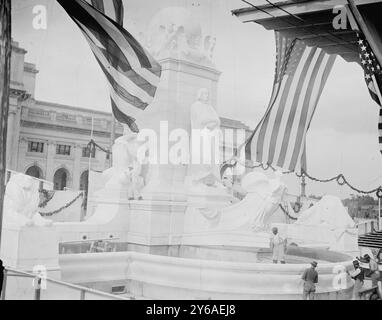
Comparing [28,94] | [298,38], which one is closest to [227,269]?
[298,38]

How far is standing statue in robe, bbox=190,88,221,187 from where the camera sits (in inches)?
281

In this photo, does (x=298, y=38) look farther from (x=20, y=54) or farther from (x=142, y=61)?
(x=20, y=54)

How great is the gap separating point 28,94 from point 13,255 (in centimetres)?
328

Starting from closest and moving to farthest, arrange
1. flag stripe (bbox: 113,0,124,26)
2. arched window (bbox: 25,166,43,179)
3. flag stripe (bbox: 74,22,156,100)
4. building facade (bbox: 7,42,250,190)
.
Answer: flag stripe (bbox: 74,22,156,100)
flag stripe (bbox: 113,0,124,26)
building facade (bbox: 7,42,250,190)
arched window (bbox: 25,166,43,179)

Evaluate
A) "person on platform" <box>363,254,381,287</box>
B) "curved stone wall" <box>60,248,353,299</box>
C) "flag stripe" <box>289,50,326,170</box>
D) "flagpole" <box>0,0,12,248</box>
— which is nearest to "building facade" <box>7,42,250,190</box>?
"flag stripe" <box>289,50,326,170</box>

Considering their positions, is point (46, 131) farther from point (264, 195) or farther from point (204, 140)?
point (264, 195)

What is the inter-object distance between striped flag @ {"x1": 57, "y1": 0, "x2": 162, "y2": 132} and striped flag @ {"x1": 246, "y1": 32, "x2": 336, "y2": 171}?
5.61 feet

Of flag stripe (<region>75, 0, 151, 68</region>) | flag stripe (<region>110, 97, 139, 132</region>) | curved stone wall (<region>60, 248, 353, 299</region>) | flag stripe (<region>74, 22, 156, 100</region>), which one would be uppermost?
flag stripe (<region>75, 0, 151, 68</region>)

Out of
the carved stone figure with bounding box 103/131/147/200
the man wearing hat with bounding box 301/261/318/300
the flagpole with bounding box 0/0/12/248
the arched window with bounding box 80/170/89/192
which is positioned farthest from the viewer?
the arched window with bounding box 80/170/89/192

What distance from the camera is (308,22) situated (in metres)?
6.96

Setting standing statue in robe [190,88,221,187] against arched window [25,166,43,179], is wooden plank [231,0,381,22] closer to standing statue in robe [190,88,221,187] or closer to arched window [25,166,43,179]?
standing statue in robe [190,88,221,187]

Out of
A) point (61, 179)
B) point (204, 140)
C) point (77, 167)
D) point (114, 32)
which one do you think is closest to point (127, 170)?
point (204, 140)

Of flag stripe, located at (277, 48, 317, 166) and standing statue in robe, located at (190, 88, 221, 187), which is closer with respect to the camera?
flag stripe, located at (277, 48, 317, 166)

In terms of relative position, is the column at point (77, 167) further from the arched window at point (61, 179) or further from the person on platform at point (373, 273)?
the person on platform at point (373, 273)
